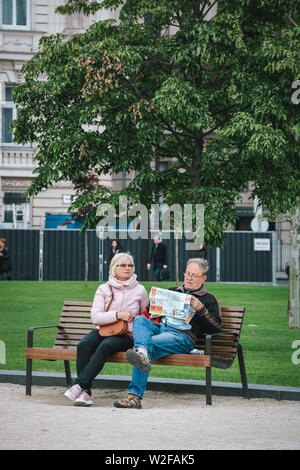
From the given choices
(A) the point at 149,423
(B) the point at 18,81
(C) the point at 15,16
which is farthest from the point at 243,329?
(C) the point at 15,16

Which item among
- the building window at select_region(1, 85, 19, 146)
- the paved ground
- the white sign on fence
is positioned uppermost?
the building window at select_region(1, 85, 19, 146)

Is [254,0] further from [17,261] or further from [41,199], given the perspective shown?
[41,199]

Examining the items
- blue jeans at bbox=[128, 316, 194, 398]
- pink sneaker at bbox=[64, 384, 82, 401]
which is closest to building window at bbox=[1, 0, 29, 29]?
blue jeans at bbox=[128, 316, 194, 398]

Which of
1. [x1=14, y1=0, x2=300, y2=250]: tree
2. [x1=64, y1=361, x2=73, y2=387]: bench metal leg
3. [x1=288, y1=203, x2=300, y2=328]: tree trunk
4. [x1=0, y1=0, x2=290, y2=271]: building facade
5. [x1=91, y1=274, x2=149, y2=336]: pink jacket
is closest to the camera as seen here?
[x1=91, y1=274, x2=149, y2=336]: pink jacket

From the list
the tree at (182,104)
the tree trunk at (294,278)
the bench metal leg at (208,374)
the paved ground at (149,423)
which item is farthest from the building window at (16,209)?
the bench metal leg at (208,374)

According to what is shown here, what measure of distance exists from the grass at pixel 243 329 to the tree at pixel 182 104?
6.03 feet

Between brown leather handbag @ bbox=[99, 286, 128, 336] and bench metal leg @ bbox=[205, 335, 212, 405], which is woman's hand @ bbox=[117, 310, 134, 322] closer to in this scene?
brown leather handbag @ bbox=[99, 286, 128, 336]

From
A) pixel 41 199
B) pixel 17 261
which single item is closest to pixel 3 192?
pixel 41 199

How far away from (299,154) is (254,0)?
7.31 ft

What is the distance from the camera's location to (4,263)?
1083 inches

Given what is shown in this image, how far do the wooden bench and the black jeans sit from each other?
0.11 metres

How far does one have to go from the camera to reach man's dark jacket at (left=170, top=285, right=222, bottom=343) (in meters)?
8.35

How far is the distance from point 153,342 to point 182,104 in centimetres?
391

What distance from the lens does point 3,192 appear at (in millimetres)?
31797
